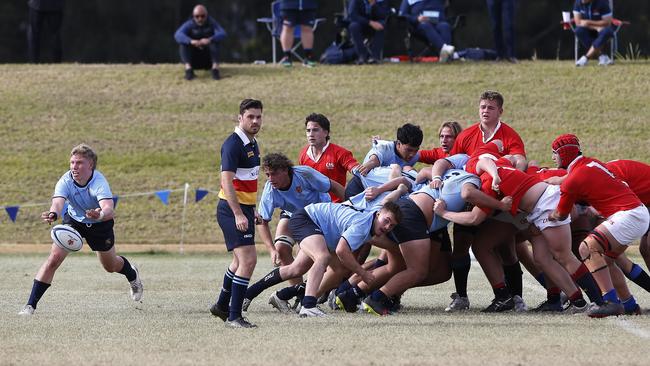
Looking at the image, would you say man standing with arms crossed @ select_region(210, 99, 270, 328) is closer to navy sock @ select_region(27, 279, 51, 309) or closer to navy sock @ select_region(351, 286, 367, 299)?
navy sock @ select_region(351, 286, 367, 299)

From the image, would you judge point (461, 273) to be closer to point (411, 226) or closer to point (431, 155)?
point (411, 226)

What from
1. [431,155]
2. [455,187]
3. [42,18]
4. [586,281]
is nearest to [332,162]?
[431,155]

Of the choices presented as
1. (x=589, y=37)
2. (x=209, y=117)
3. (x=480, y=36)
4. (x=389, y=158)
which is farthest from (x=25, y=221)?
(x=480, y=36)

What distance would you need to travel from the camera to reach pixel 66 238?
33.7 ft

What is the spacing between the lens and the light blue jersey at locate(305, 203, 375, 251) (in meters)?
9.70

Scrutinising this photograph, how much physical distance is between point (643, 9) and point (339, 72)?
1924cm

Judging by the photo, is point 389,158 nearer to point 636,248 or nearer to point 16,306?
point 16,306

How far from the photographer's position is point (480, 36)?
38438 millimetres

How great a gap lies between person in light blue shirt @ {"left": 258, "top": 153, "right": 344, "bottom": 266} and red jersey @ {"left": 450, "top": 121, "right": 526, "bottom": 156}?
4.06 feet

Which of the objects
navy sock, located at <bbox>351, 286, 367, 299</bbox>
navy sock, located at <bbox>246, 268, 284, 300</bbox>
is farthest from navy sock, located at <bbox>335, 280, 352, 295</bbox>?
navy sock, located at <bbox>246, 268, 284, 300</bbox>

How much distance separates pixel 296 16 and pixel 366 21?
1.58 m

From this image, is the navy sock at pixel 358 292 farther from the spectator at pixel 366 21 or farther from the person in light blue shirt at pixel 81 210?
the spectator at pixel 366 21

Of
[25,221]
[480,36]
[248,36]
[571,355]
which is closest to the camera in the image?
[571,355]

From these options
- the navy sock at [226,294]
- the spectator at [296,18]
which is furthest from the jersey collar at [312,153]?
the spectator at [296,18]
